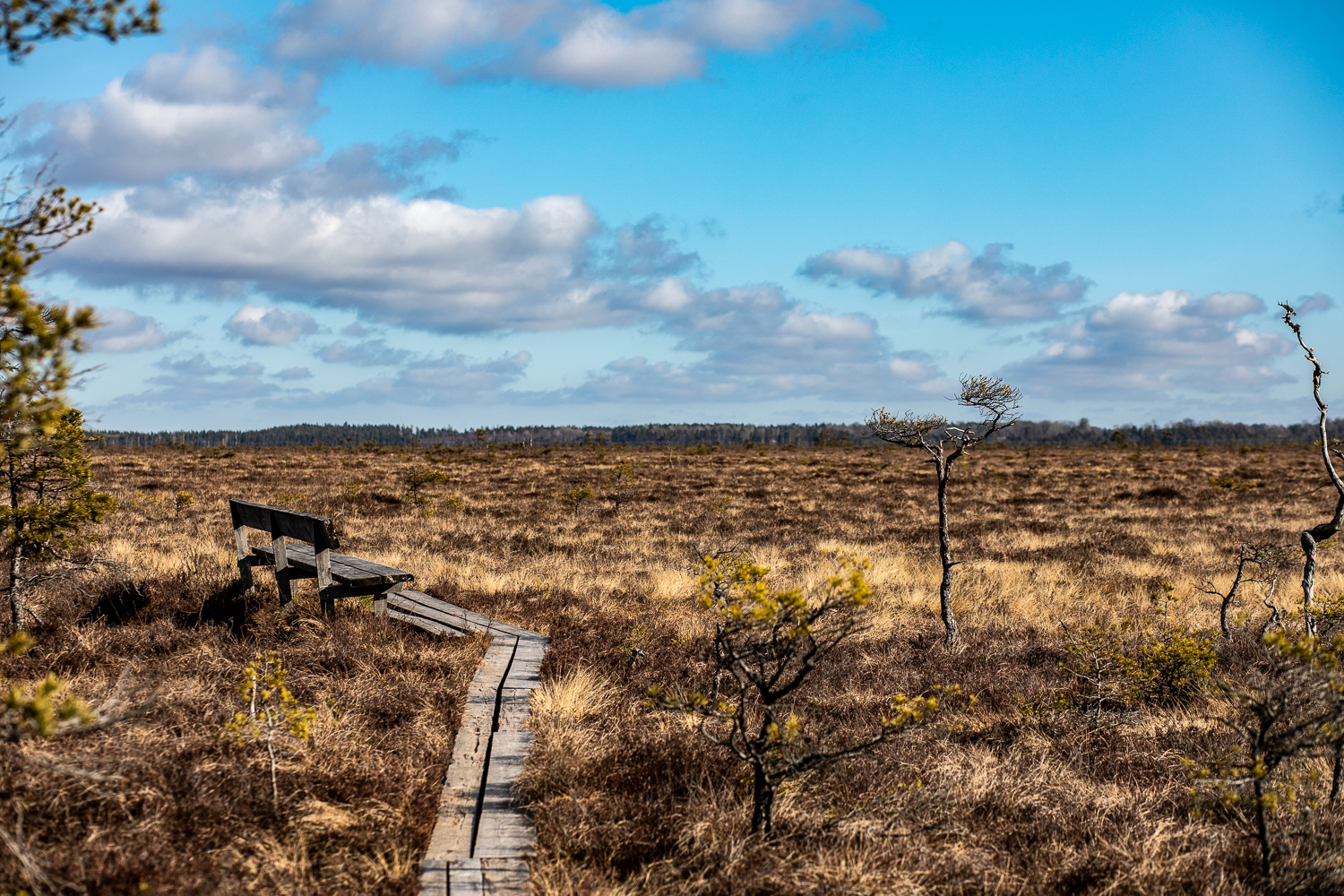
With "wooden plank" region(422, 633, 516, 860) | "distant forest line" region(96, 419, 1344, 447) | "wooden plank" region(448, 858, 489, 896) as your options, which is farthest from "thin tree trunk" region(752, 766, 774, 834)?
"distant forest line" region(96, 419, 1344, 447)

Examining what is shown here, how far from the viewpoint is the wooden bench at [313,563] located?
7254 mm

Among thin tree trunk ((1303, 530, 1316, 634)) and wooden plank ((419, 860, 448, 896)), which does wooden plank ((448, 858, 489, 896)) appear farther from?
thin tree trunk ((1303, 530, 1316, 634))

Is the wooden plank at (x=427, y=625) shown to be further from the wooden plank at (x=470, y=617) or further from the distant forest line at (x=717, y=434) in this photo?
the distant forest line at (x=717, y=434)

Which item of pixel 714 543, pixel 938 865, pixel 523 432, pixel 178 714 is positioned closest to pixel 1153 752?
pixel 938 865

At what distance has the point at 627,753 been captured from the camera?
15.7ft

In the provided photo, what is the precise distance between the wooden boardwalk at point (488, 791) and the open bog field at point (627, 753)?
0.12 m

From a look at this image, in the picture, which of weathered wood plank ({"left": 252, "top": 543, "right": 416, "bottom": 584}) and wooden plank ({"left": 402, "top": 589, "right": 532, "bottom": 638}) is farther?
wooden plank ({"left": 402, "top": 589, "right": 532, "bottom": 638})

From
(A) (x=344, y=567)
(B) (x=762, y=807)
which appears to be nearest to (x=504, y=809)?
(B) (x=762, y=807)

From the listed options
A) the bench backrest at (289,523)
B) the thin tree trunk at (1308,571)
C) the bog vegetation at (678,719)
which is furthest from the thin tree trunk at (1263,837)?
the bench backrest at (289,523)

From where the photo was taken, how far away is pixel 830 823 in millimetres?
3969

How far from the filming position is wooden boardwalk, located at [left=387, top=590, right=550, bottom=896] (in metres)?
3.55

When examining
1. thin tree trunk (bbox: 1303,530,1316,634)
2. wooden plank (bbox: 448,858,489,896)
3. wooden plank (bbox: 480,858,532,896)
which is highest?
thin tree trunk (bbox: 1303,530,1316,634)

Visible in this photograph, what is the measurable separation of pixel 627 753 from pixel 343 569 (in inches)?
172

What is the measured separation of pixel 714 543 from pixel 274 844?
12.3 meters
